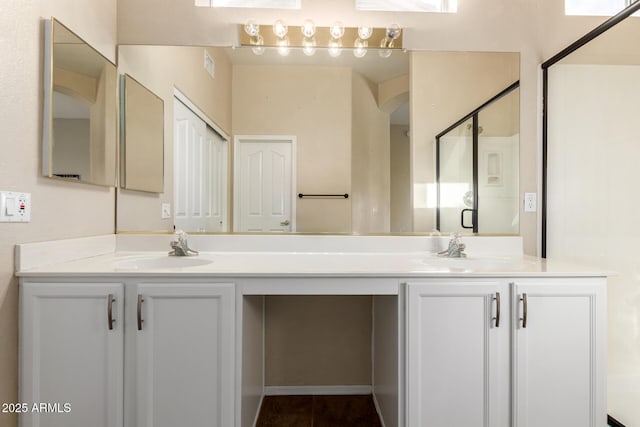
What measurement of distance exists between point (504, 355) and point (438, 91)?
137 cm

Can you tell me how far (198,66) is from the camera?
5.97ft

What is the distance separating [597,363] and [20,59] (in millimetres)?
2445

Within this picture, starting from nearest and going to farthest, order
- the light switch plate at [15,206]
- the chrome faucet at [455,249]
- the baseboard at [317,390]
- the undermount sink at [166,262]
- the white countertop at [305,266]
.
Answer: the light switch plate at [15,206]
the white countertop at [305,266]
the undermount sink at [166,262]
the chrome faucet at [455,249]
the baseboard at [317,390]

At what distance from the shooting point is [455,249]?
1692mm

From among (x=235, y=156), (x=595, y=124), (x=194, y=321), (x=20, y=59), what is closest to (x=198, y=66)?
(x=235, y=156)

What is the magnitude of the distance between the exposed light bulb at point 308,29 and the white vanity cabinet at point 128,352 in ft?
4.57

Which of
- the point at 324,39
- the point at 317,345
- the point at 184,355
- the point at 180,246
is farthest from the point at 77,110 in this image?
the point at 317,345

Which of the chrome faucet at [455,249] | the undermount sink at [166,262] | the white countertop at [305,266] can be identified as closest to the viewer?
the white countertop at [305,266]

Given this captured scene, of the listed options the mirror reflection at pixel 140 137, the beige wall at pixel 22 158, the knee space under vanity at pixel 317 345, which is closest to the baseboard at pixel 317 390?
the knee space under vanity at pixel 317 345

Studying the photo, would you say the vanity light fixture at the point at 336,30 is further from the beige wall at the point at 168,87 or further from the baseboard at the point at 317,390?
the baseboard at the point at 317,390

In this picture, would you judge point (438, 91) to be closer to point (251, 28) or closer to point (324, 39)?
point (324, 39)

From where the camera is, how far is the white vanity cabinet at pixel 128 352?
1.18 m

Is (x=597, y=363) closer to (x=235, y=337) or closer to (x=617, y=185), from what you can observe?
(x=617, y=185)

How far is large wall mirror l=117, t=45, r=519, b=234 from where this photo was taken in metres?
1.81
